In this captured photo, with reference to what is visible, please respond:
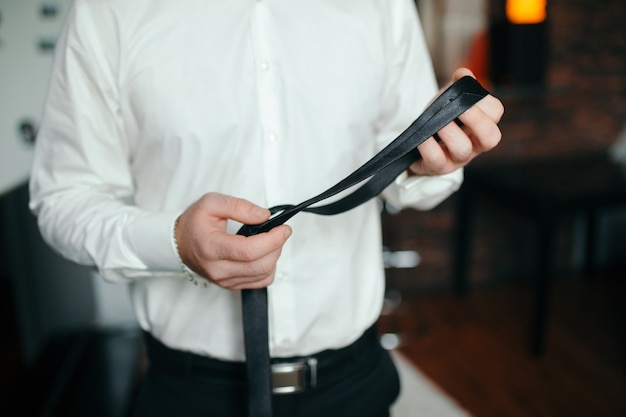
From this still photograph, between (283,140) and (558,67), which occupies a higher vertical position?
(283,140)

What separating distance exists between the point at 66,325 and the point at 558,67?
10.4 ft

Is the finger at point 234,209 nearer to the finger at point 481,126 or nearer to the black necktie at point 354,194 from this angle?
the black necktie at point 354,194

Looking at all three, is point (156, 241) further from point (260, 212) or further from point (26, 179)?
point (26, 179)

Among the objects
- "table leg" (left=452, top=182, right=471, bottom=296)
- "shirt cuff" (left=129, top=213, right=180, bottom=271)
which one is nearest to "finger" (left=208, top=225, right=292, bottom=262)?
"shirt cuff" (left=129, top=213, right=180, bottom=271)

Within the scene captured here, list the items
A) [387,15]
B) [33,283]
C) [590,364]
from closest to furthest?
[387,15] < [33,283] < [590,364]

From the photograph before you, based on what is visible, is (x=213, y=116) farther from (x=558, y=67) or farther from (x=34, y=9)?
(x=558, y=67)

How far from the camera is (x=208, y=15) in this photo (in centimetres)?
95

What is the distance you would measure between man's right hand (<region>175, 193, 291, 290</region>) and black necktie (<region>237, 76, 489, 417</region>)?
4 cm

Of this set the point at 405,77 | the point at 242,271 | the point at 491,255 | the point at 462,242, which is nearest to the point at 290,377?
the point at 242,271

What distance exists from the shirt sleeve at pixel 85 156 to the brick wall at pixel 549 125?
2.72 metres

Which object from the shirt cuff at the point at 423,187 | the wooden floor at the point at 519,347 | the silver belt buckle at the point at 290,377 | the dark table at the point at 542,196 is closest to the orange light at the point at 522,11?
the dark table at the point at 542,196

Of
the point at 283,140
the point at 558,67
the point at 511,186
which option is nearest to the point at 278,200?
the point at 283,140

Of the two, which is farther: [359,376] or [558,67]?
[558,67]

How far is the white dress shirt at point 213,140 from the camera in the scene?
902mm
